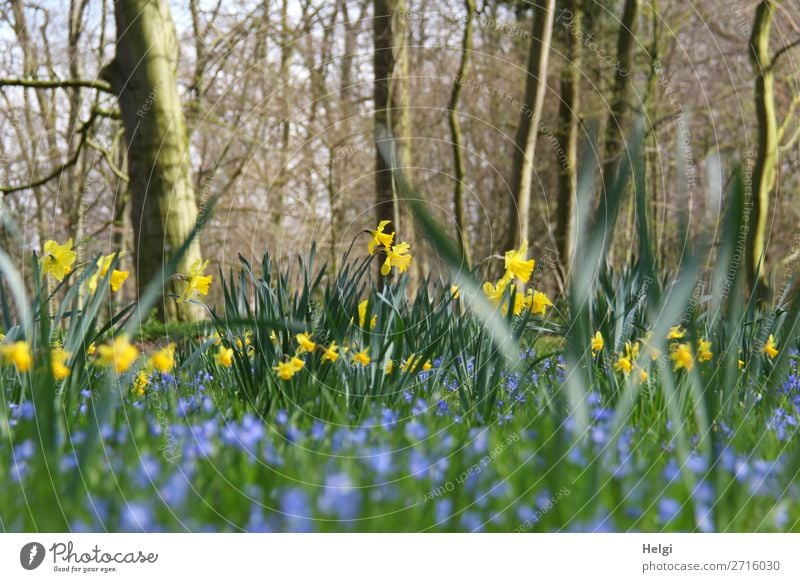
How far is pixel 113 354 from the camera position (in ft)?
4.54

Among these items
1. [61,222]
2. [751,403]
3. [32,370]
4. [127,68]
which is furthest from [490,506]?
[61,222]

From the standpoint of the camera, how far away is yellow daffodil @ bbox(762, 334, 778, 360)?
2.45 meters

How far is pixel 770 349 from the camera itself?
96.7 inches

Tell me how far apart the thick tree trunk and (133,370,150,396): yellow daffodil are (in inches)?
43.0

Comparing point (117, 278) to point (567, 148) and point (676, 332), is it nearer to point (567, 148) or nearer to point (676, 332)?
point (676, 332)

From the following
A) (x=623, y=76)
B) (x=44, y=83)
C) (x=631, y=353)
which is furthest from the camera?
(x=623, y=76)

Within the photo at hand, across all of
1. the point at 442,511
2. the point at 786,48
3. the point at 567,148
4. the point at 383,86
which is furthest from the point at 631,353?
the point at 567,148

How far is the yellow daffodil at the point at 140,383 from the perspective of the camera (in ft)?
7.66

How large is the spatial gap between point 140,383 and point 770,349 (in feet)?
6.36

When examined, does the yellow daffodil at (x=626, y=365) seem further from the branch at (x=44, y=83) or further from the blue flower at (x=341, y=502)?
the branch at (x=44, y=83)

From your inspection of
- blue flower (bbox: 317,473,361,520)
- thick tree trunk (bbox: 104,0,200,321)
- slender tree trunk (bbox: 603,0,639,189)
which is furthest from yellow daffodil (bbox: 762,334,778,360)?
slender tree trunk (bbox: 603,0,639,189)

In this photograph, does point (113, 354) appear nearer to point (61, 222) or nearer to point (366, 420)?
point (366, 420)

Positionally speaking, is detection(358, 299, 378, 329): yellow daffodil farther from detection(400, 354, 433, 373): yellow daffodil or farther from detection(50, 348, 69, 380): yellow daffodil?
detection(50, 348, 69, 380): yellow daffodil
